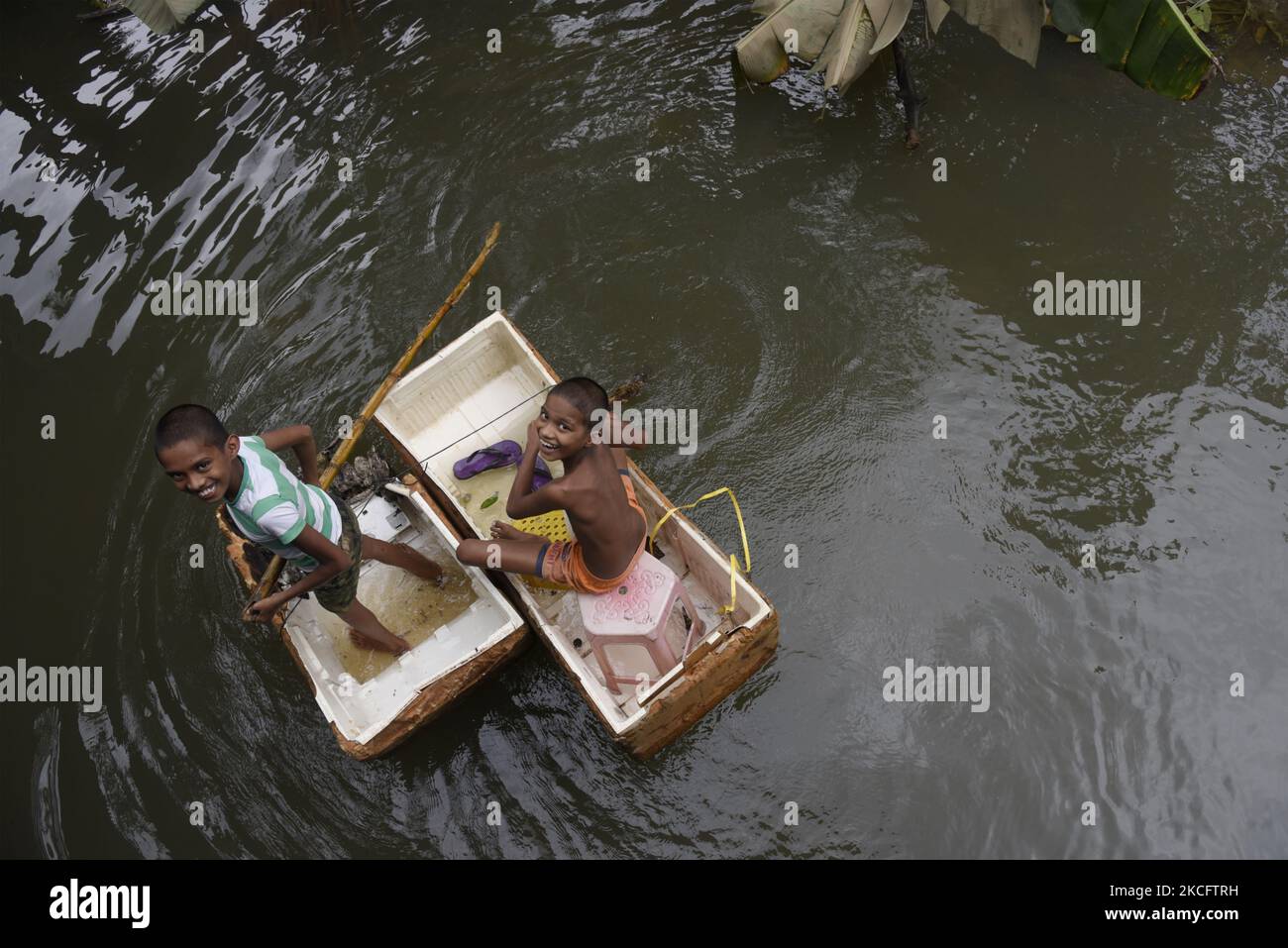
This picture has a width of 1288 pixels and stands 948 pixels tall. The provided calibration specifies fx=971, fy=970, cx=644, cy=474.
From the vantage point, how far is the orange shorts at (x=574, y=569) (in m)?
4.59

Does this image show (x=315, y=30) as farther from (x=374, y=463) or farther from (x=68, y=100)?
(x=374, y=463)

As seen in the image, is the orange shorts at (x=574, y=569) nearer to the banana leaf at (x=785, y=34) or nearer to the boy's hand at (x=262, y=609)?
the boy's hand at (x=262, y=609)

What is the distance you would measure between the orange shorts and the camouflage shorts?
871 mm

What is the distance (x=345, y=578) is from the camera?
4.53 metres

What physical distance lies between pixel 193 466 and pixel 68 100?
5886mm

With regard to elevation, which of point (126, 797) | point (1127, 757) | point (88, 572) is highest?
point (88, 572)

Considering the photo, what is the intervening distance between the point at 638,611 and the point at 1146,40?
4127 mm

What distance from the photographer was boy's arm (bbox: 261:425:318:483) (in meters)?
4.26

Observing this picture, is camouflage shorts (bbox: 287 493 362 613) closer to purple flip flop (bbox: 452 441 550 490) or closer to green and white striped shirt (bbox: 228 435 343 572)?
green and white striped shirt (bbox: 228 435 343 572)

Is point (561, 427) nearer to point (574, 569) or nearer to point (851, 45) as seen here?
point (574, 569)

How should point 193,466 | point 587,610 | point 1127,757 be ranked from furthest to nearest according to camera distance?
point 1127,757, point 587,610, point 193,466

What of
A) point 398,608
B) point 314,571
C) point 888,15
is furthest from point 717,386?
point 314,571

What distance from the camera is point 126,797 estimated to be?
5.21 m

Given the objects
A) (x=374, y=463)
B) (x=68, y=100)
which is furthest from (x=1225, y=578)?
(x=68, y=100)
